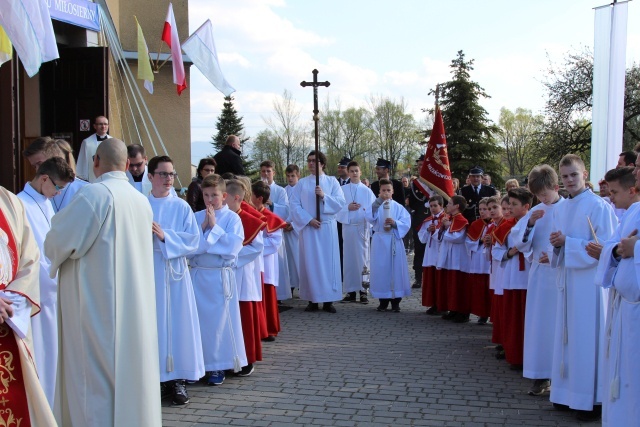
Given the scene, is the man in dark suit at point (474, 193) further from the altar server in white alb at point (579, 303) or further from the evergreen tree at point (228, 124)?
the evergreen tree at point (228, 124)

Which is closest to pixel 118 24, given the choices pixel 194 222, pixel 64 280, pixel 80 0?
pixel 80 0

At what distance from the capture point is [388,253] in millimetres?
11484

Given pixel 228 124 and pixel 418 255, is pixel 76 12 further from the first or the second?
pixel 228 124

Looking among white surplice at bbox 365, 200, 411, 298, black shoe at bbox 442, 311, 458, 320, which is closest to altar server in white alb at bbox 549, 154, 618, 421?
black shoe at bbox 442, 311, 458, 320

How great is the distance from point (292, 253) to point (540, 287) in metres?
5.87

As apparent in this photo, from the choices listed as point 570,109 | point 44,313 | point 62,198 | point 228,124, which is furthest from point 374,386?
point 228,124

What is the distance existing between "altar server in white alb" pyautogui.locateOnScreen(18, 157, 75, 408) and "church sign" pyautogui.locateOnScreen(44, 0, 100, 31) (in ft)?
20.3

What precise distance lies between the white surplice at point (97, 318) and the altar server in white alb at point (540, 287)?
3.75 m

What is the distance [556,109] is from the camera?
1156 inches

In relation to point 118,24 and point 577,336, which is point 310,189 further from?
point 118,24

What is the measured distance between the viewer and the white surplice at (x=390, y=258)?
37.2 feet

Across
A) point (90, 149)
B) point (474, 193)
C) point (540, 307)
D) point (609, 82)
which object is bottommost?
point (540, 307)

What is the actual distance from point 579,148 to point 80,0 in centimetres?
2255

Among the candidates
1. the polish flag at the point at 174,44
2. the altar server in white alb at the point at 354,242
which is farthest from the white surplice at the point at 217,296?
the polish flag at the point at 174,44
